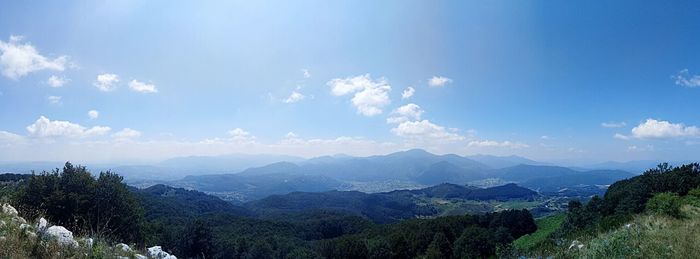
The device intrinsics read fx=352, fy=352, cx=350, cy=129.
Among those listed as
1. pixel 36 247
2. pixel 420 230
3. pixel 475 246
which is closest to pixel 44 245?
pixel 36 247

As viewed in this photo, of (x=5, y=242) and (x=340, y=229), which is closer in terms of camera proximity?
(x=5, y=242)

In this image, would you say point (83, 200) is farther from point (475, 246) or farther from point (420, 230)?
point (420, 230)

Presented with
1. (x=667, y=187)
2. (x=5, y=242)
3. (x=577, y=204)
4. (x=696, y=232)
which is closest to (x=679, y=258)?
(x=696, y=232)

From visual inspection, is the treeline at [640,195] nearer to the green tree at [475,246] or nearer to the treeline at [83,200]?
the green tree at [475,246]

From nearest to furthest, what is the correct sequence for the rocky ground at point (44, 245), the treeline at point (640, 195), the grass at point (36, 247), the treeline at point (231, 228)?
the grass at point (36, 247)
the rocky ground at point (44, 245)
the treeline at point (231, 228)
the treeline at point (640, 195)

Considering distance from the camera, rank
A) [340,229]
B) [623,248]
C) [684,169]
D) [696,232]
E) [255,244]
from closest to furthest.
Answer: [623,248]
[696,232]
[684,169]
[255,244]
[340,229]

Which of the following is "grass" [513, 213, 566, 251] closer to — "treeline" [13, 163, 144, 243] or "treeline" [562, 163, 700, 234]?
"treeline" [562, 163, 700, 234]

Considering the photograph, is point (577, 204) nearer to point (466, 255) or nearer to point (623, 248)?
point (466, 255)

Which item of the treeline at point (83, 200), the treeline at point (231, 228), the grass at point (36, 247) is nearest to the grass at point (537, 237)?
the treeline at point (231, 228)
